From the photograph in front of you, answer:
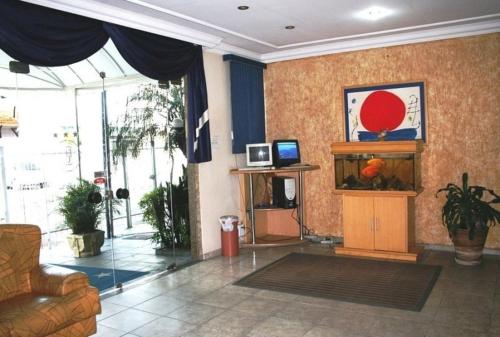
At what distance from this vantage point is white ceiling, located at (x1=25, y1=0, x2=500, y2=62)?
3.96 meters

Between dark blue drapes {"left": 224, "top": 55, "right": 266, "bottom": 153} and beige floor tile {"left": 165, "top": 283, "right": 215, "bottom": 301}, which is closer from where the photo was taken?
beige floor tile {"left": 165, "top": 283, "right": 215, "bottom": 301}

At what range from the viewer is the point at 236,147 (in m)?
5.82

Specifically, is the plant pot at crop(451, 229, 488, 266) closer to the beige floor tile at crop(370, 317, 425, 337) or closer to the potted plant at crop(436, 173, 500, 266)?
the potted plant at crop(436, 173, 500, 266)

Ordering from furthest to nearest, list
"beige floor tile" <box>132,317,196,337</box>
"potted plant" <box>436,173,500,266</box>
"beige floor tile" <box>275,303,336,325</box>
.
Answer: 1. "potted plant" <box>436,173,500,266</box>
2. "beige floor tile" <box>275,303,336,325</box>
3. "beige floor tile" <box>132,317,196,337</box>

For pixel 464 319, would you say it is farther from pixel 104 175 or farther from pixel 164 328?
pixel 104 175

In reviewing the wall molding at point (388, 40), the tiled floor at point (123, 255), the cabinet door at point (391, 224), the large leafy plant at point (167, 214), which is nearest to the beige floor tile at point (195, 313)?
the tiled floor at point (123, 255)

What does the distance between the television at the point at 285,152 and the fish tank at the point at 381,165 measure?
0.70 m

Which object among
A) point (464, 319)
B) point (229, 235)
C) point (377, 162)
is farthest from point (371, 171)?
point (464, 319)

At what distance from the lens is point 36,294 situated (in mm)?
3084

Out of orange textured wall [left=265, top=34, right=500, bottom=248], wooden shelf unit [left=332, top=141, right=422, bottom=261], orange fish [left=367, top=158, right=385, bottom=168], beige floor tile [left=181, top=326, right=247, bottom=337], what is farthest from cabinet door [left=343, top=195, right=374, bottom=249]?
beige floor tile [left=181, top=326, right=247, bottom=337]

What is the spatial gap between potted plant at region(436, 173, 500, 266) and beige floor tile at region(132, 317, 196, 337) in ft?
9.68

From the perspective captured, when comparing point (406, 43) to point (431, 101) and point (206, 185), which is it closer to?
point (431, 101)

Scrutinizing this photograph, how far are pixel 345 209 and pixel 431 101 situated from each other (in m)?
1.66

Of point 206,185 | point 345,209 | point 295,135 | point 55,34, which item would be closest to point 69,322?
point 55,34
